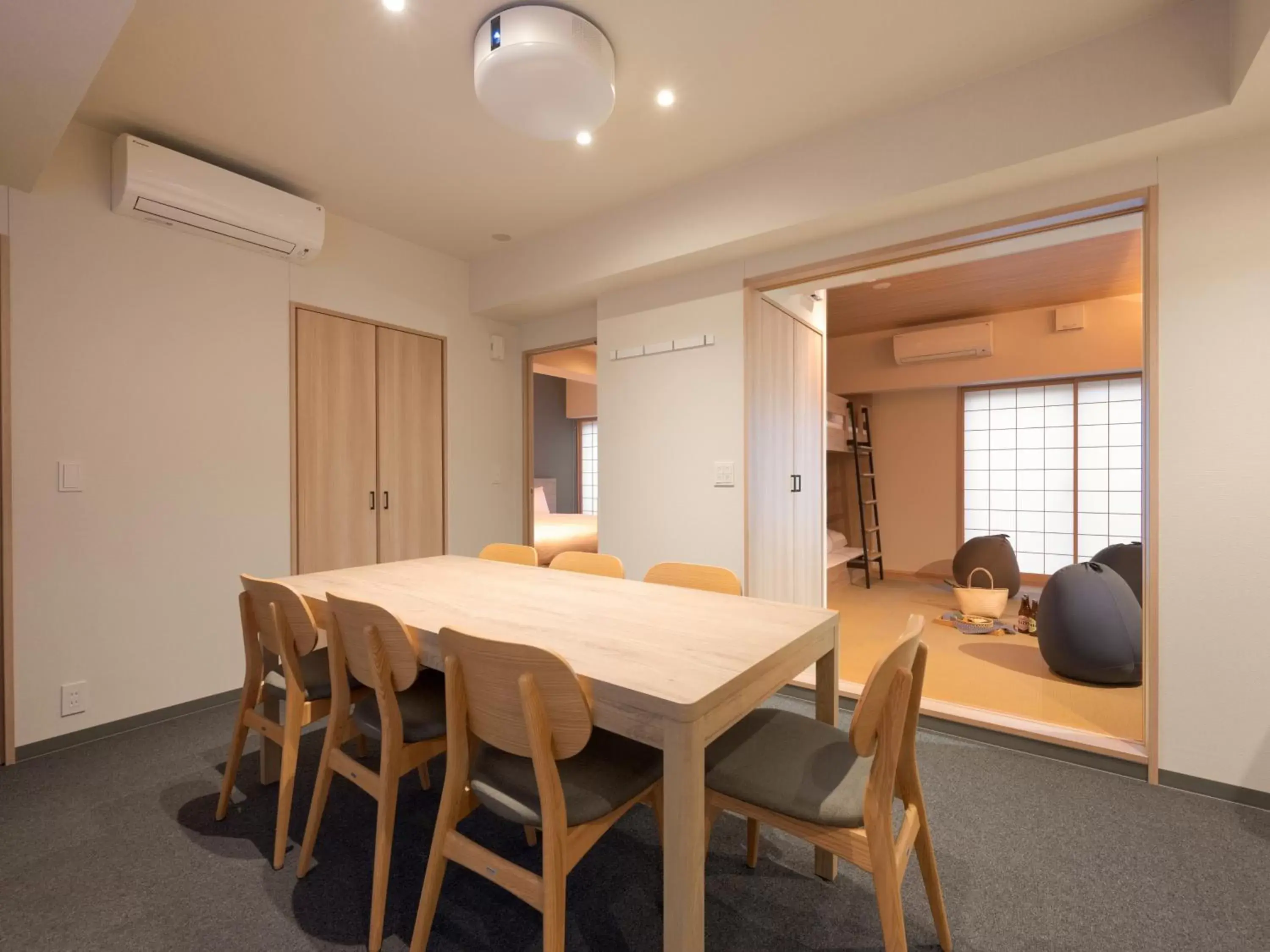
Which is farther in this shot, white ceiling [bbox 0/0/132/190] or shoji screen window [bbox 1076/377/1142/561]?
Result: shoji screen window [bbox 1076/377/1142/561]

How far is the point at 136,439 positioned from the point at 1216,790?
4.39 meters

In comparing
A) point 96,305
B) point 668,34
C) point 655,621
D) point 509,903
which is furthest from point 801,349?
point 96,305

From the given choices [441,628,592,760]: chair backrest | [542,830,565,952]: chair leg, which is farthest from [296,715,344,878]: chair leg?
[542,830,565,952]: chair leg

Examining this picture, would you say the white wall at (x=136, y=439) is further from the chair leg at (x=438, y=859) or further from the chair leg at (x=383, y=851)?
the chair leg at (x=438, y=859)

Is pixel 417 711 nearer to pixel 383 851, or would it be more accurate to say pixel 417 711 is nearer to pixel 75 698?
pixel 383 851

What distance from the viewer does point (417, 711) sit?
1.64m

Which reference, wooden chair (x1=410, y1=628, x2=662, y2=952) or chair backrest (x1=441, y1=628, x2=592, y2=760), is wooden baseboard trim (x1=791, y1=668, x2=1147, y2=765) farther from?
chair backrest (x1=441, y1=628, x2=592, y2=760)

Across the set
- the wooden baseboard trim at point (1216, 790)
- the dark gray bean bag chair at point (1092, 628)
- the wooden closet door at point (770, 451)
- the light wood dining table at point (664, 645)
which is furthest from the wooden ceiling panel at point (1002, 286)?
the light wood dining table at point (664, 645)

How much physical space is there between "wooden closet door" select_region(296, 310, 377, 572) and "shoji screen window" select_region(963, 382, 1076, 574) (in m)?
5.44

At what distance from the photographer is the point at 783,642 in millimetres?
1348

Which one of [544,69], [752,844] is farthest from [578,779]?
[544,69]

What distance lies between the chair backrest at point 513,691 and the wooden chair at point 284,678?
2.15ft

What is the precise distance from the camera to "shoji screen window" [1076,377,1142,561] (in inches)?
203

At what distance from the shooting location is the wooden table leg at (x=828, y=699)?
1599mm
